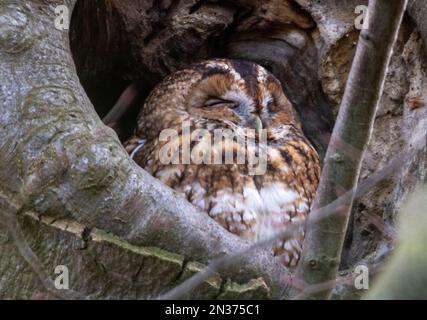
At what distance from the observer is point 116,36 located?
2898mm

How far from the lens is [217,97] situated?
2723mm

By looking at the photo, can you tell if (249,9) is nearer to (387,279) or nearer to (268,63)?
(268,63)

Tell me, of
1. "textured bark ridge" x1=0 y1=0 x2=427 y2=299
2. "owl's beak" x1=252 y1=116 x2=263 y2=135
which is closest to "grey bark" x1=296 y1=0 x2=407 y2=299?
"textured bark ridge" x1=0 y1=0 x2=427 y2=299

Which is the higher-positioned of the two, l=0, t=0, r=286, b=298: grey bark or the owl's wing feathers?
l=0, t=0, r=286, b=298: grey bark

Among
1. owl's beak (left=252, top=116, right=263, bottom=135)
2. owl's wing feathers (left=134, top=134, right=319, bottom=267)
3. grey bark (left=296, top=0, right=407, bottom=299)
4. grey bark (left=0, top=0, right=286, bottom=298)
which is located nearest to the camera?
grey bark (left=296, top=0, right=407, bottom=299)

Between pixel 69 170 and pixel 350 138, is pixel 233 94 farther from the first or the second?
pixel 350 138

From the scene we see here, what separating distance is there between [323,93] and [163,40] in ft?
2.23

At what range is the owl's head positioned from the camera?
2.67 meters

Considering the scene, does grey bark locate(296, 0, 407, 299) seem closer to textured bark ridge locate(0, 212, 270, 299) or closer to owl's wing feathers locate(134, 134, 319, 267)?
textured bark ridge locate(0, 212, 270, 299)

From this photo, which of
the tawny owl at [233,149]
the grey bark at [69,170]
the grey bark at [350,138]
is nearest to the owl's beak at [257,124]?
the tawny owl at [233,149]

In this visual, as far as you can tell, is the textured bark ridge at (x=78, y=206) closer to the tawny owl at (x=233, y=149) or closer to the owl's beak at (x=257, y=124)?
the tawny owl at (x=233, y=149)

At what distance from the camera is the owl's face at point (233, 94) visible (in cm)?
266

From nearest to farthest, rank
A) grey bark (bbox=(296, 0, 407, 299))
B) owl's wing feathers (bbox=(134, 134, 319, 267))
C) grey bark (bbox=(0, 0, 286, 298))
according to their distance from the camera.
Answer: grey bark (bbox=(296, 0, 407, 299)) < grey bark (bbox=(0, 0, 286, 298)) < owl's wing feathers (bbox=(134, 134, 319, 267))
